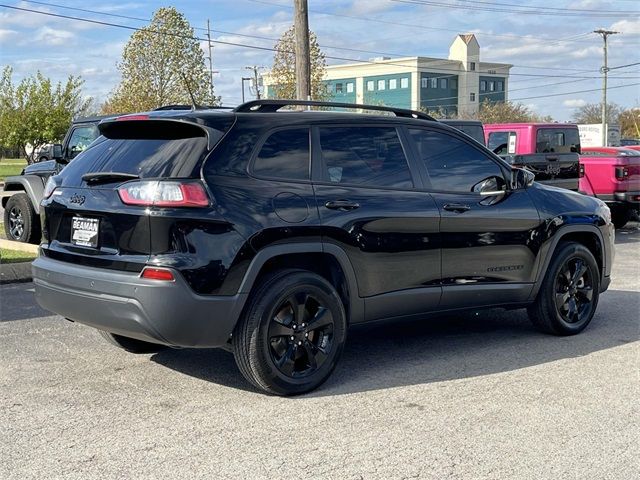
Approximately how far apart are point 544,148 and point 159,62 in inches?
1086

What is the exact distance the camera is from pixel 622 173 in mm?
14867

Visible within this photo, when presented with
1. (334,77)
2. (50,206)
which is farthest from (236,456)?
(334,77)

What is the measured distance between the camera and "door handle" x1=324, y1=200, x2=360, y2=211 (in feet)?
16.9

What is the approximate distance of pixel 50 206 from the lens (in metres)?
5.30

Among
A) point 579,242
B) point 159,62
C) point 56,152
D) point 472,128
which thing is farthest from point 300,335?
point 159,62

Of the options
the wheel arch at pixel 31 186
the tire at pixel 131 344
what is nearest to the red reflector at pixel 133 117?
the tire at pixel 131 344

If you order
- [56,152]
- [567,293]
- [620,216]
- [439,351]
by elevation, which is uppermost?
[56,152]

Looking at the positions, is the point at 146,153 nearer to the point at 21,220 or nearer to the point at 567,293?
the point at 567,293

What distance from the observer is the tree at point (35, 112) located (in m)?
42.6

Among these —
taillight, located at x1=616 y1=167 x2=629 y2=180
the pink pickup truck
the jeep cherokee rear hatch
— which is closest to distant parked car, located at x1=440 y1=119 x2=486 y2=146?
the pink pickup truck

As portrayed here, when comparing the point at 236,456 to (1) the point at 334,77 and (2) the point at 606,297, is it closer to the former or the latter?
(2) the point at 606,297

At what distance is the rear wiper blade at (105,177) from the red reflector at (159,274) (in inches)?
24.7

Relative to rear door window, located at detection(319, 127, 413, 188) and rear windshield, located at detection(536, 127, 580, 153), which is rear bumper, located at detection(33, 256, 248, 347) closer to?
rear door window, located at detection(319, 127, 413, 188)

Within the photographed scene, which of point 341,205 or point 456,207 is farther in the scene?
point 456,207
